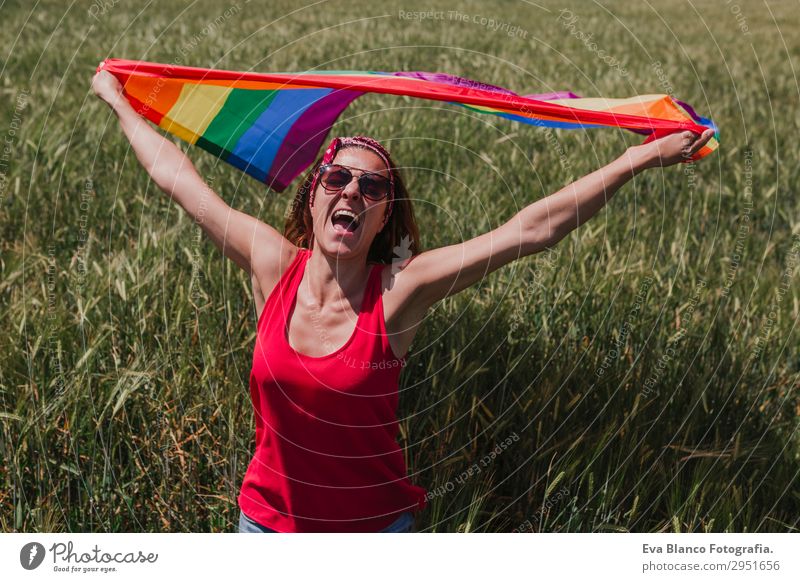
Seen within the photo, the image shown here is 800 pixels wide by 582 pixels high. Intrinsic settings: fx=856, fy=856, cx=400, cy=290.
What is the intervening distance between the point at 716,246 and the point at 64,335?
11.9 feet

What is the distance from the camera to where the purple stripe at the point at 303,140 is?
3604 mm

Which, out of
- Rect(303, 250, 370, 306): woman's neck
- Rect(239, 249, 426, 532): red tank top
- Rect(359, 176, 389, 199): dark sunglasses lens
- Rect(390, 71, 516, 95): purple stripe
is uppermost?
Rect(390, 71, 516, 95): purple stripe

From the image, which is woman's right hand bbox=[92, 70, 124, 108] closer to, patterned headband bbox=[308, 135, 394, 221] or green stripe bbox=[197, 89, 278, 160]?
green stripe bbox=[197, 89, 278, 160]

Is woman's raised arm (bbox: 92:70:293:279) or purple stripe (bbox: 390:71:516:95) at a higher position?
purple stripe (bbox: 390:71:516:95)

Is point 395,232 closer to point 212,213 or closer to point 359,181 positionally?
point 359,181

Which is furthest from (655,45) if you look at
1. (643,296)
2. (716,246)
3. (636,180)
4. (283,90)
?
(283,90)

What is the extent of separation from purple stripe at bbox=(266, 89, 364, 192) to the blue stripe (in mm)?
31

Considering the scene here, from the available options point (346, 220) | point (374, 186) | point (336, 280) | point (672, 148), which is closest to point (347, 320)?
point (336, 280)

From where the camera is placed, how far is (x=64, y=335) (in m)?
3.58

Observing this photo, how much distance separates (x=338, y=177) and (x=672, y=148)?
102cm

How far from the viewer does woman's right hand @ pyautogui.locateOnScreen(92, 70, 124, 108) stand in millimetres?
2973

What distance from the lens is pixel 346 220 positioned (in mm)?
2566

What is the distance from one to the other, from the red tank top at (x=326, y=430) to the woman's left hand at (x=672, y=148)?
2.87ft

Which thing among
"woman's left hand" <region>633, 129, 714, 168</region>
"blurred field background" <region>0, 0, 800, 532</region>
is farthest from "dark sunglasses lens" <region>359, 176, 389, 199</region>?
"blurred field background" <region>0, 0, 800, 532</region>
